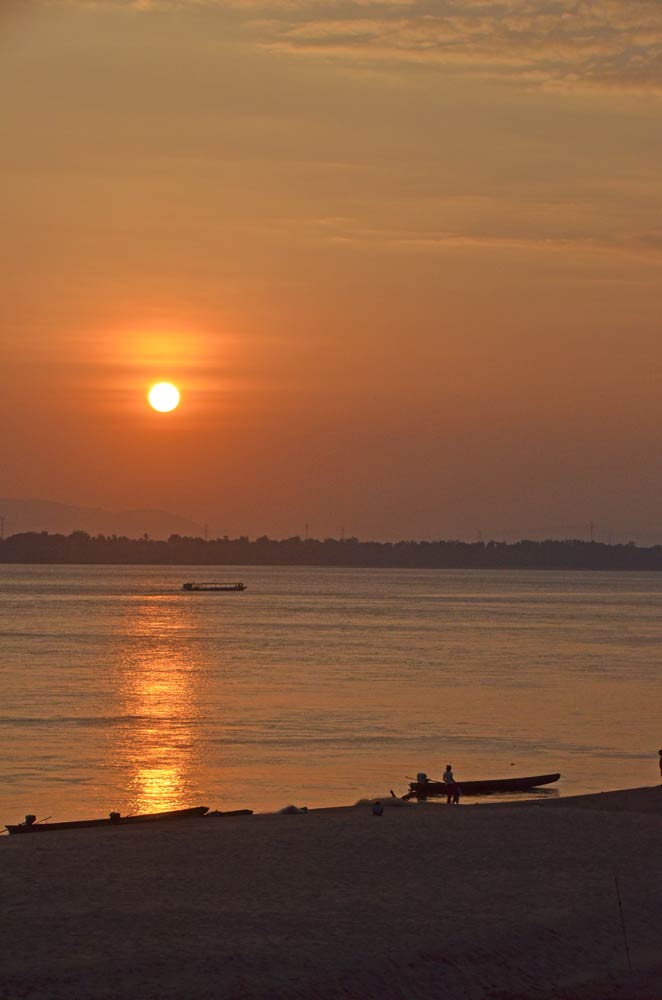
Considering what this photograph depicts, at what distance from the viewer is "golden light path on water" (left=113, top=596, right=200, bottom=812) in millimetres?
47344

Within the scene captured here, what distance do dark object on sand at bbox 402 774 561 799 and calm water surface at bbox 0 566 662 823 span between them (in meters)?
0.98

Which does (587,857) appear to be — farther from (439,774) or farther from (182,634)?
(182,634)

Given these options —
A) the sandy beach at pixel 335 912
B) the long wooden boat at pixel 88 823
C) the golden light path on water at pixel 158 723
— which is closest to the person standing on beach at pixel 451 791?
the golden light path on water at pixel 158 723

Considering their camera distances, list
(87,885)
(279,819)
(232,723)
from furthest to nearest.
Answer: (232,723) < (279,819) < (87,885)

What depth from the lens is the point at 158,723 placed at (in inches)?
2726

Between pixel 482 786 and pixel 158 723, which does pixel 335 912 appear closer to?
pixel 482 786

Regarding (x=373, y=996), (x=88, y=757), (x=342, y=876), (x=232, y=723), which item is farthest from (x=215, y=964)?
(x=232, y=723)

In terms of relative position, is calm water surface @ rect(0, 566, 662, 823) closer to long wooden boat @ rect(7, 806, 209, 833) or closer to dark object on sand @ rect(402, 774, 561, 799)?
dark object on sand @ rect(402, 774, 561, 799)

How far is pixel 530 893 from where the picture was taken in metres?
24.2

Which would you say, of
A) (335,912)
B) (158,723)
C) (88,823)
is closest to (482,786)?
(88,823)

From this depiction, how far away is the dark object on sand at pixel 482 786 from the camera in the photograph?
4453cm

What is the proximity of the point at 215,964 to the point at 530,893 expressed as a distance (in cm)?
723

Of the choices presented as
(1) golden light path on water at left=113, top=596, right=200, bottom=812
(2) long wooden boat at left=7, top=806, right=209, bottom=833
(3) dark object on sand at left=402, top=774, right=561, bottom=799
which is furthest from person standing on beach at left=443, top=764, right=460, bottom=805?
(2) long wooden boat at left=7, top=806, right=209, bottom=833

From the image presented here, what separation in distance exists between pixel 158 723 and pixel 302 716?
7.60 metres
